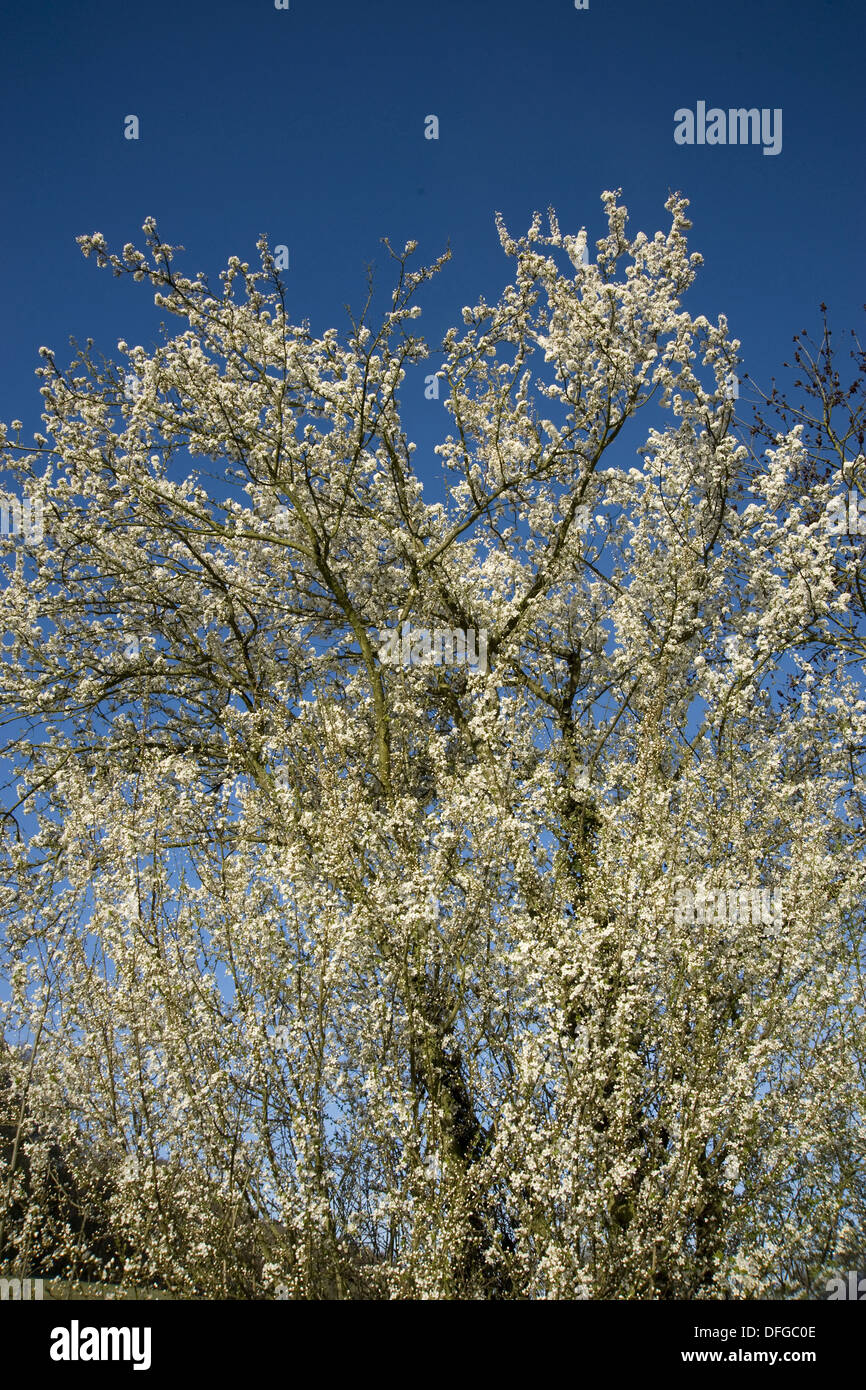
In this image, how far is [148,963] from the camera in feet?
14.4

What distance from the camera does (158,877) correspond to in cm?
470

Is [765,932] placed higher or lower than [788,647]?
lower

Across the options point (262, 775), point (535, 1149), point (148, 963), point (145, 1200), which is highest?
point (262, 775)

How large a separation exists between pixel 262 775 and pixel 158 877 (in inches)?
62.9

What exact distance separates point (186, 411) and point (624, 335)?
3.98 m

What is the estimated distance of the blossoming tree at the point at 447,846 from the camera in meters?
3.97

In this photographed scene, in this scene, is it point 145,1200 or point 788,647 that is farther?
point 788,647

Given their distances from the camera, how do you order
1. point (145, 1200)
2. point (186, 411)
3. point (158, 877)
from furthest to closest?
1. point (186, 411)
2. point (158, 877)
3. point (145, 1200)

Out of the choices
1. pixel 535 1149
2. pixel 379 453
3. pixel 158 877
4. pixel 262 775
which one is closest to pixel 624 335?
pixel 379 453

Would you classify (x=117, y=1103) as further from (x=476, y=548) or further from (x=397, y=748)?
(x=476, y=548)

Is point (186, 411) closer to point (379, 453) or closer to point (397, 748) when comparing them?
point (379, 453)

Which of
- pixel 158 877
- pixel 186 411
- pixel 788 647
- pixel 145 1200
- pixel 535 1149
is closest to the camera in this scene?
pixel 535 1149

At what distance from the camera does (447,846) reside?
195 inches

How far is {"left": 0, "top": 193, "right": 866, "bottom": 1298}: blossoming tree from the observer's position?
A: 397 centimetres
